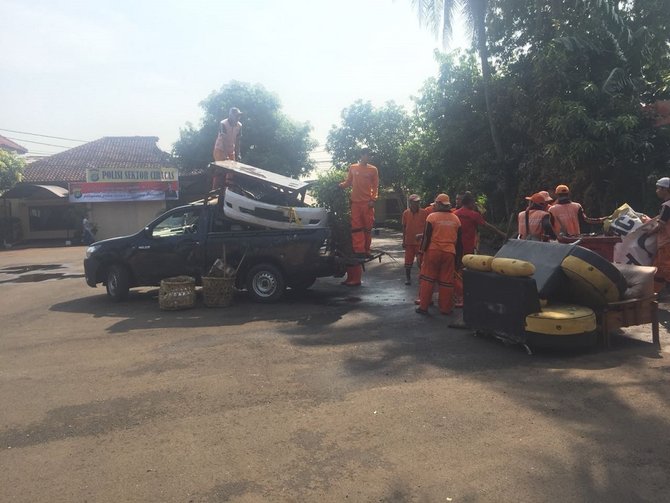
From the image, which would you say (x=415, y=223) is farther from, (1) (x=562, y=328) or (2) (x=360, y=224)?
(1) (x=562, y=328)

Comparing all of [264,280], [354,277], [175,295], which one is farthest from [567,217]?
[175,295]

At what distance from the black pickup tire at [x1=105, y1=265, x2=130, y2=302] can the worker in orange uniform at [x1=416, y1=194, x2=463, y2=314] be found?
5.31 meters

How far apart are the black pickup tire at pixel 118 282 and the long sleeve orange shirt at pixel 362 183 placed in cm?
424

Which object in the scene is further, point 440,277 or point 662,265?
point 440,277

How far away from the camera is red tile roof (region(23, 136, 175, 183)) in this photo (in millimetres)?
32406

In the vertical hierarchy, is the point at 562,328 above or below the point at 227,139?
below

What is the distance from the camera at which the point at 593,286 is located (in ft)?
18.7

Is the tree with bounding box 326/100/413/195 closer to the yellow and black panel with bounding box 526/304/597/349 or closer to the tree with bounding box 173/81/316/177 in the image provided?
the tree with bounding box 173/81/316/177

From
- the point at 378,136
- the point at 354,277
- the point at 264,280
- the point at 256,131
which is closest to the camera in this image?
the point at 264,280

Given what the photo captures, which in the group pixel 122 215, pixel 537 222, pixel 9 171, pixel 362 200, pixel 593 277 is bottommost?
pixel 593 277

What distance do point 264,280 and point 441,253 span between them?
3245 millimetres

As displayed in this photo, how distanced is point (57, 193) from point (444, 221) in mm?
27170

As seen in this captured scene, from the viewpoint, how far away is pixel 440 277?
782cm

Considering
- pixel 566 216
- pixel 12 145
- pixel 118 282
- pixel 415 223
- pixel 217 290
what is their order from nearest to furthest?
pixel 566 216
pixel 217 290
pixel 118 282
pixel 415 223
pixel 12 145
